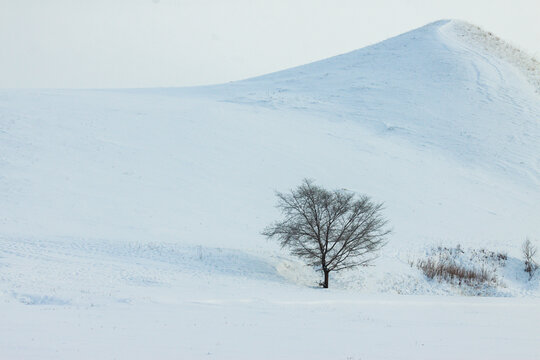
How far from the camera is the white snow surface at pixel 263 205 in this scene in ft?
35.1

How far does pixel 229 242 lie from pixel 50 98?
88.8 ft

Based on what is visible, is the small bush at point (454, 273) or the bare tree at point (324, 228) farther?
the small bush at point (454, 273)

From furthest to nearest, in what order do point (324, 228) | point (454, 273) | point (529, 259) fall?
point (529, 259)
point (454, 273)
point (324, 228)

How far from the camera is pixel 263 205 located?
1086 inches

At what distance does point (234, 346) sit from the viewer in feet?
31.4

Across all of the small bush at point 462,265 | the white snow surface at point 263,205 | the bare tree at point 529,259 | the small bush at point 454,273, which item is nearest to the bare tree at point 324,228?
the white snow surface at point 263,205

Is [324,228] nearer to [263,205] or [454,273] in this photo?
[454,273]

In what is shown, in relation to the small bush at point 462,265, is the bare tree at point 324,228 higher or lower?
higher

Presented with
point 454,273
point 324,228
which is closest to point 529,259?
point 454,273

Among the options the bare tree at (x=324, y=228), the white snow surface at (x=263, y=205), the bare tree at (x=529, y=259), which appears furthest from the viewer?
the bare tree at (x=529, y=259)

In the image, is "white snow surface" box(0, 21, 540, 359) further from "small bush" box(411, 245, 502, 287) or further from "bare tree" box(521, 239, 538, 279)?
"small bush" box(411, 245, 502, 287)

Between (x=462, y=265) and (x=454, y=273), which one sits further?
(x=462, y=265)

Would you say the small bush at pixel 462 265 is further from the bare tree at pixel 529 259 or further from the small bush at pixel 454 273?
the bare tree at pixel 529 259

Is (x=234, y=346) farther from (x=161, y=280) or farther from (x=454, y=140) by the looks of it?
(x=454, y=140)
